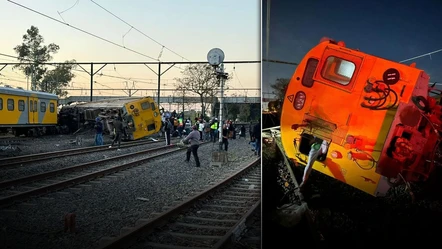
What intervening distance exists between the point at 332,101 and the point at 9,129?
9439mm

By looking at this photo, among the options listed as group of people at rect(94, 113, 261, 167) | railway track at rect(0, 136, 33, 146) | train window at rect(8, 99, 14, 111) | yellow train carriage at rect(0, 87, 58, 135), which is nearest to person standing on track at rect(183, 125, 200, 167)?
group of people at rect(94, 113, 261, 167)

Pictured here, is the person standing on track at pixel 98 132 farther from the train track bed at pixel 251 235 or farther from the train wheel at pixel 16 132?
the train track bed at pixel 251 235

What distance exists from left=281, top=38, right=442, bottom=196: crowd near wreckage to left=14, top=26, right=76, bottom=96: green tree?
2.62 meters

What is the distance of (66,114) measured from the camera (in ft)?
27.0

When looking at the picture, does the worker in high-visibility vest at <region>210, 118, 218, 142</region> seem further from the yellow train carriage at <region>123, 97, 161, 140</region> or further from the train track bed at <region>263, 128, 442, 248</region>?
the train track bed at <region>263, 128, 442, 248</region>

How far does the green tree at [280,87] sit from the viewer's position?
4.93ft

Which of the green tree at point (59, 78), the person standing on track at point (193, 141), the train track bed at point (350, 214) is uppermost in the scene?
the green tree at point (59, 78)

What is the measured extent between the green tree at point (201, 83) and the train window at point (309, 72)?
2.52 m

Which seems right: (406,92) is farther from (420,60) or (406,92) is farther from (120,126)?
(120,126)

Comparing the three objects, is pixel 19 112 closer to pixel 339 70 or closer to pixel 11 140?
pixel 11 140

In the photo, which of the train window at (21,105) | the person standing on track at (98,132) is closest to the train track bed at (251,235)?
the person standing on track at (98,132)

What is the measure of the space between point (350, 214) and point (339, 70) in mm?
550

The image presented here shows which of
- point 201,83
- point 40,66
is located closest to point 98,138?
point 201,83

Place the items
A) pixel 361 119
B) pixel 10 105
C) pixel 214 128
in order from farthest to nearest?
pixel 10 105, pixel 214 128, pixel 361 119
